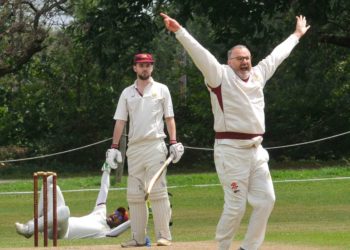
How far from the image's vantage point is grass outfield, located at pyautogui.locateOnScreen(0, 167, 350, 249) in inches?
514

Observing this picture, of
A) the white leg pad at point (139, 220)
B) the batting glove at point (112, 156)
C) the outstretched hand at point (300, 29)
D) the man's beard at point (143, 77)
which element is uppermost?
the outstretched hand at point (300, 29)

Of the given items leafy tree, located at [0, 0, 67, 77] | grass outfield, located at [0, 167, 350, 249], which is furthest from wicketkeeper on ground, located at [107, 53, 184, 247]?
leafy tree, located at [0, 0, 67, 77]

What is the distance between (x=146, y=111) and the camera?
1129 cm

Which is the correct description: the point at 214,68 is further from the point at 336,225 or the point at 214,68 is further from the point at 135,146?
the point at 336,225

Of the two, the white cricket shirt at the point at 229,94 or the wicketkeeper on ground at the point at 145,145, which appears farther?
the wicketkeeper on ground at the point at 145,145

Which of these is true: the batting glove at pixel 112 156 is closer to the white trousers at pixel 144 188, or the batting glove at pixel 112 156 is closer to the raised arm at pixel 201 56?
the white trousers at pixel 144 188

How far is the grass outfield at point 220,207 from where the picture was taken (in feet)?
42.8

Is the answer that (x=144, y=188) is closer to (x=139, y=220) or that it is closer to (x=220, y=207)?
(x=139, y=220)

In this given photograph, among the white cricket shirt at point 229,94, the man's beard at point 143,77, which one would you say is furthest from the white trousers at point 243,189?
the man's beard at point 143,77

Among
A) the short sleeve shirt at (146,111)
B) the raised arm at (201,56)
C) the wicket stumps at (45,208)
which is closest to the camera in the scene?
the raised arm at (201,56)

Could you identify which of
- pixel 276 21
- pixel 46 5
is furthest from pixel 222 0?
pixel 46 5

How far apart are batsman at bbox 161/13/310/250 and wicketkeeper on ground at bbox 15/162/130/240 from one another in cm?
424

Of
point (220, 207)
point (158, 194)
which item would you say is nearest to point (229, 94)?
point (158, 194)

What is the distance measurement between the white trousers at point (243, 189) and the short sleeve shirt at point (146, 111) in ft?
5.64
